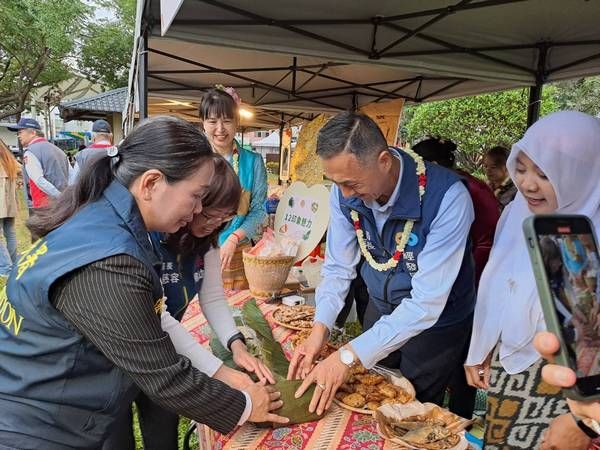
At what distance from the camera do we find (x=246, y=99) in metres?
6.64

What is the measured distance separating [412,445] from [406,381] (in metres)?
0.33

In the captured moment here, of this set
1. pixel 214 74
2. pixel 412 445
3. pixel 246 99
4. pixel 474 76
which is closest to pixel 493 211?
pixel 412 445

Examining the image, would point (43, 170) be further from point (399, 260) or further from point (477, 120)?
point (477, 120)

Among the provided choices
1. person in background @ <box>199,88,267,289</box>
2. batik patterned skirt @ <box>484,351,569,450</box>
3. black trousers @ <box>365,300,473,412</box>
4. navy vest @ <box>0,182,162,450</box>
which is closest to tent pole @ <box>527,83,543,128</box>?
person in background @ <box>199,88,267,289</box>

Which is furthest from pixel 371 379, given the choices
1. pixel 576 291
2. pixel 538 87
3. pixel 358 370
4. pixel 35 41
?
pixel 35 41

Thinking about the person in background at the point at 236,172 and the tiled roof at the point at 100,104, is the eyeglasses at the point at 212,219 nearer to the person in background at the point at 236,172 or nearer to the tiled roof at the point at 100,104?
the person in background at the point at 236,172

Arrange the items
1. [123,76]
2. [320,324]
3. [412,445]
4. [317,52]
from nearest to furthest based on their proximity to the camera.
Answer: [412,445]
[320,324]
[317,52]
[123,76]

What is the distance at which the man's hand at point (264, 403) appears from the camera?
45.8 inches

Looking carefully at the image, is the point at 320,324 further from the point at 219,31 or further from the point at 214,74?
the point at 214,74

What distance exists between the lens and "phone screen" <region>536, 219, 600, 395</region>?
68 centimetres

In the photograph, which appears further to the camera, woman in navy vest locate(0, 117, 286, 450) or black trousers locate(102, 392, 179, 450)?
black trousers locate(102, 392, 179, 450)

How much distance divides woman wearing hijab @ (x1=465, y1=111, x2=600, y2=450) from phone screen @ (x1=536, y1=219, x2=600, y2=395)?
626mm

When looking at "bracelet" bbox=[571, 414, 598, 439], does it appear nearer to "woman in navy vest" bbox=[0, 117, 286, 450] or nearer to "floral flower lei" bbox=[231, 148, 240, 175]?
"woman in navy vest" bbox=[0, 117, 286, 450]

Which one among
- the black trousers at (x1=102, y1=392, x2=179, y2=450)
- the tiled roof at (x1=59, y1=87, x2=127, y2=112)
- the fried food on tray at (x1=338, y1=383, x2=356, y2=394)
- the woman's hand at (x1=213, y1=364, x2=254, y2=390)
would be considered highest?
the tiled roof at (x1=59, y1=87, x2=127, y2=112)
